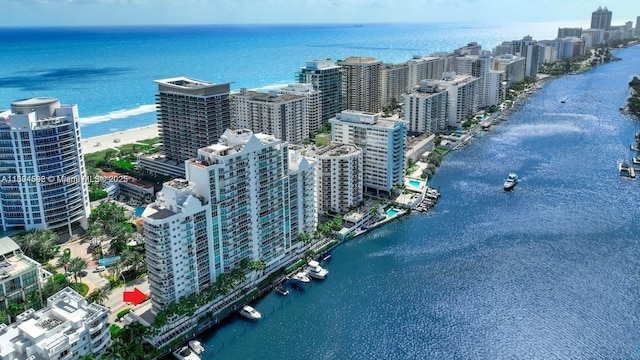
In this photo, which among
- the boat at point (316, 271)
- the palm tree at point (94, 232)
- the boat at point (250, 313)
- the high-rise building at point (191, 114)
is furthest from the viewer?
the high-rise building at point (191, 114)

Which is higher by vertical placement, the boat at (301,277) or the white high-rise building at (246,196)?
the white high-rise building at (246,196)

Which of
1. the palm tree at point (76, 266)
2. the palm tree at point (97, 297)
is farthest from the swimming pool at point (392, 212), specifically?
the palm tree at point (76, 266)

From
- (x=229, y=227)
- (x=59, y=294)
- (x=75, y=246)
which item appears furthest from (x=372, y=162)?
(x=59, y=294)

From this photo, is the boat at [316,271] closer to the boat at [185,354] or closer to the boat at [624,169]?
the boat at [185,354]

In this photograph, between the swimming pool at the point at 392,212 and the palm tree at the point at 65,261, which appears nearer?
the palm tree at the point at 65,261

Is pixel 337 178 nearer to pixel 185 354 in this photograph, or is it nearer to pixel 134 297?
pixel 134 297

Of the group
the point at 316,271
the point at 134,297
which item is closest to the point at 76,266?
the point at 134,297

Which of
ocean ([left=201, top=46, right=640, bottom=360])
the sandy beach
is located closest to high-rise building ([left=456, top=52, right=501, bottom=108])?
ocean ([left=201, top=46, right=640, bottom=360])

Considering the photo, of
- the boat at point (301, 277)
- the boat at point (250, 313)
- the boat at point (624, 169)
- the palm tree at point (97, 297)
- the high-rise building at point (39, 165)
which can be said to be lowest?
the boat at point (250, 313)
